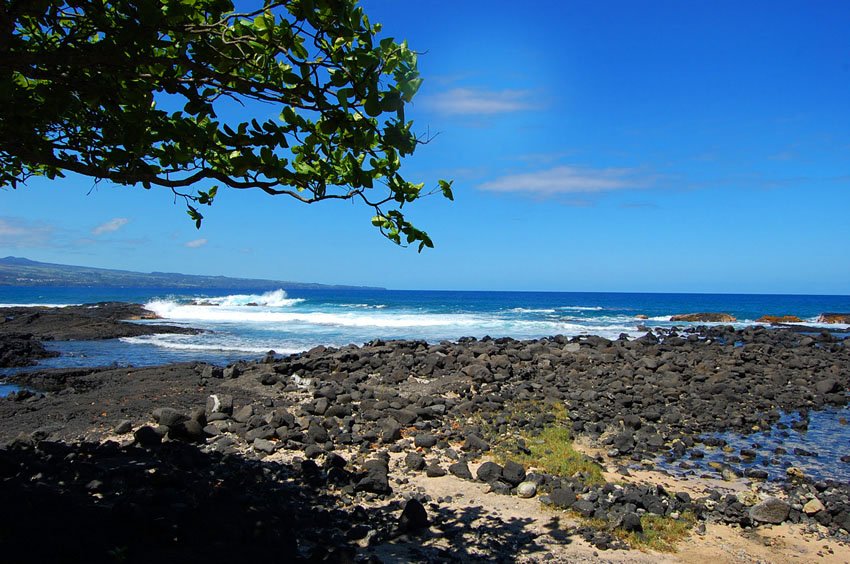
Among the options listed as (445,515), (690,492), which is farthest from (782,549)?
(445,515)

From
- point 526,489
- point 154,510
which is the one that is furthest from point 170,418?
point 526,489

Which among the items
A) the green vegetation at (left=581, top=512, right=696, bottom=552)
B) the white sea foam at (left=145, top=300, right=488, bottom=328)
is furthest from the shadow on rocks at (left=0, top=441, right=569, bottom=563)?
the white sea foam at (left=145, top=300, right=488, bottom=328)

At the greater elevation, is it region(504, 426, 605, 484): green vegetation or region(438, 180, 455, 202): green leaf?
region(438, 180, 455, 202): green leaf

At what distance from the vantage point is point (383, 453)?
8102 mm

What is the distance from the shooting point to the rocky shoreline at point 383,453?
4.92m

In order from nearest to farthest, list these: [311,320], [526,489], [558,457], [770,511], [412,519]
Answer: [412,519] → [770,511] → [526,489] → [558,457] → [311,320]

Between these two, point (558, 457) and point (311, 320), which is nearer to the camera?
point (558, 457)

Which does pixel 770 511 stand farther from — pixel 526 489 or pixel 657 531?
pixel 526 489

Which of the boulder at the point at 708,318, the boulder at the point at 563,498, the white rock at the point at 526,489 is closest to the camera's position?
the boulder at the point at 563,498

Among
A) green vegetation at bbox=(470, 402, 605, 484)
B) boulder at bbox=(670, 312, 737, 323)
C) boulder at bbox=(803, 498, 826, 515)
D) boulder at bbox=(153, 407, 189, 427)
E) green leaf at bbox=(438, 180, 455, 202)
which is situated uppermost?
green leaf at bbox=(438, 180, 455, 202)

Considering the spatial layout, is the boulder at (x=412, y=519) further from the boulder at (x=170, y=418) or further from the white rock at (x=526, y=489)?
the boulder at (x=170, y=418)

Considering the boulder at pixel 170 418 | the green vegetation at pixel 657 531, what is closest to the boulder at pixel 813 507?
the green vegetation at pixel 657 531

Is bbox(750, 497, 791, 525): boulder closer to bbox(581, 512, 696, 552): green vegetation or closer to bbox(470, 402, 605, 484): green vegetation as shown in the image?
bbox(581, 512, 696, 552): green vegetation

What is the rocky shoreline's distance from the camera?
492cm
